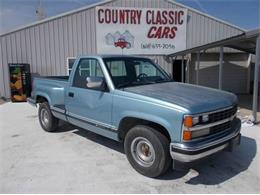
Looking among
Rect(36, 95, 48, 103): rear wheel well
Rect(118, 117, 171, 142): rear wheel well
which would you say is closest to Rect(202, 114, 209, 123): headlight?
Rect(118, 117, 171, 142): rear wheel well

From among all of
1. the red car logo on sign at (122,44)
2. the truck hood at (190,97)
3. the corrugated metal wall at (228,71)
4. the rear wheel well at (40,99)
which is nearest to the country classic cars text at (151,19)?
the red car logo on sign at (122,44)

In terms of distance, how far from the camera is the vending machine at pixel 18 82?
1186 cm

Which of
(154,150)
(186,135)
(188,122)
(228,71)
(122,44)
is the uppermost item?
(122,44)

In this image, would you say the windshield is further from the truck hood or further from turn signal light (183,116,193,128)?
turn signal light (183,116,193,128)

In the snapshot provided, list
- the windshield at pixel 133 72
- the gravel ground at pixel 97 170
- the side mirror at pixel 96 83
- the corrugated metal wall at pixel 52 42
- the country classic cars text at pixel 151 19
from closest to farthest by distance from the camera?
the gravel ground at pixel 97 170 < the side mirror at pixel 96 83 < the windshield at pixel 133 72 < the corrugated metal wall at pixel 52 42 < the country classic cars text at pixel 151 19

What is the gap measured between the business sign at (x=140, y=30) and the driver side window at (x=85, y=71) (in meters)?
8.52

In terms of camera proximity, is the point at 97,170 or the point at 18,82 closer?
the point at 97,170

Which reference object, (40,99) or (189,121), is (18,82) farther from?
(189,121)

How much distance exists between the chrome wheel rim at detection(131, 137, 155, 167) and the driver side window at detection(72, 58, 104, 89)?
4.95ft

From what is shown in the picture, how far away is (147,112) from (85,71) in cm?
199

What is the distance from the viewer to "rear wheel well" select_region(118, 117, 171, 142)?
11.7 feet

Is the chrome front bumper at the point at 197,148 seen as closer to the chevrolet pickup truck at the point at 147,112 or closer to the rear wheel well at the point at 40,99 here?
the chevrolet pickup truck at the point at 147,112

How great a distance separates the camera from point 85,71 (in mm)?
4875

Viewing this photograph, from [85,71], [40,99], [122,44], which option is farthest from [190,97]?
[122,44]
